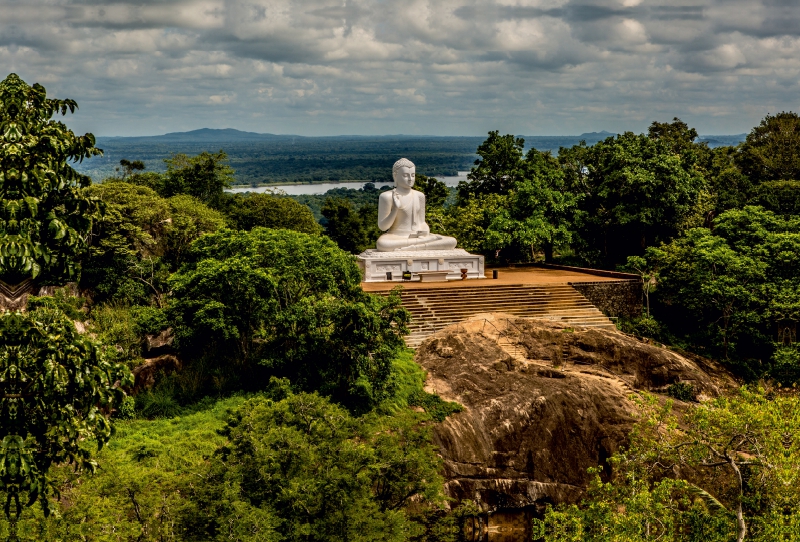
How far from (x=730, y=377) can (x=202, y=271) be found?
16.9 metres

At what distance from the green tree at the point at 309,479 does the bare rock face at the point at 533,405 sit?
4.95 meters

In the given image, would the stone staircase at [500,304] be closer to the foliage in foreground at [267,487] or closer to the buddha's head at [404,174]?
the buddha's head at [404,174]

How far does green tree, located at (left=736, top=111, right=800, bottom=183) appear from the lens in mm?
40250

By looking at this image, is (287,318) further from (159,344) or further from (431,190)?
(431,190)

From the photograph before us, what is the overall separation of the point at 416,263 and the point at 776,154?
22147mm

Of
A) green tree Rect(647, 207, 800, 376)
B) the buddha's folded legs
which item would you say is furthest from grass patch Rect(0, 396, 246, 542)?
green tree Rect(647, 207, 800, 376)

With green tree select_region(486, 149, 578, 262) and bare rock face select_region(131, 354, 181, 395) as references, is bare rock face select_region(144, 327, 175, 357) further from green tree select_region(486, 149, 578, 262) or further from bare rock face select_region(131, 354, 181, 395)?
green tree select_region(486, 149, 578, 262)

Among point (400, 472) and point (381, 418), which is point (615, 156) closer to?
point (381, 418)

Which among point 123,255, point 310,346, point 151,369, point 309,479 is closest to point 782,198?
point 310,346

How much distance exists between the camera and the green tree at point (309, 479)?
13.5 m

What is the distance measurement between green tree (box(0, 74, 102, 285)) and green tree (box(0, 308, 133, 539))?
0.71 metres

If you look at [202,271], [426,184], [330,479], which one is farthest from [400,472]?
[426,184]

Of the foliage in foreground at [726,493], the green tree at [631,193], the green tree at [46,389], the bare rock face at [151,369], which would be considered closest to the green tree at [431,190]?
the green tree at [631,193]

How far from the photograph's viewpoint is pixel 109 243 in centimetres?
2783
